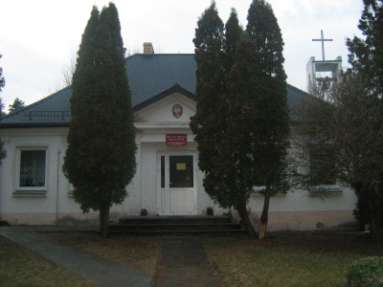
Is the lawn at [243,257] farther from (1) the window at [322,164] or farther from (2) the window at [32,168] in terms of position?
(2) the window at [32,168]

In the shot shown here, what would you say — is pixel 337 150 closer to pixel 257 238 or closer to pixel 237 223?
pixel 257 238

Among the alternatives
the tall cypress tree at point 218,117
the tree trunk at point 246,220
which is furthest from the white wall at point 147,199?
the tall cypress tree at point 218,117

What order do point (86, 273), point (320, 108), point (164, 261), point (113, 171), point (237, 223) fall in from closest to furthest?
point (86, 273)
point (164, 261)
point (320, 108)
point (113, 171)
point (237, 223)

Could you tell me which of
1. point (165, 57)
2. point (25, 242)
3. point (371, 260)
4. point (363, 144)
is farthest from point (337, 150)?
point (165, 57)

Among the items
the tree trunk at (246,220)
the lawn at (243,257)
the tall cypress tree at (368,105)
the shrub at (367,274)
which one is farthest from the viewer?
the tree trunk at (246,220)

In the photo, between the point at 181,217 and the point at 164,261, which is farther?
the point at 181,217

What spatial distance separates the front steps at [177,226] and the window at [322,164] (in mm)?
3381

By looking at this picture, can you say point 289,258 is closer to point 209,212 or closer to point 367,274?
point 367,274

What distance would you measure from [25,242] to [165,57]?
38.5 feet

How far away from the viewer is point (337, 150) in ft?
36.0

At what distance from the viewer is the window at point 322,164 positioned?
36.7 feet

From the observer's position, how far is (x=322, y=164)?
1130 cm

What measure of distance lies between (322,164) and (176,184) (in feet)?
22.0

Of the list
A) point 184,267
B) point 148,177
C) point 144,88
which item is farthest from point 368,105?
point 144,88
